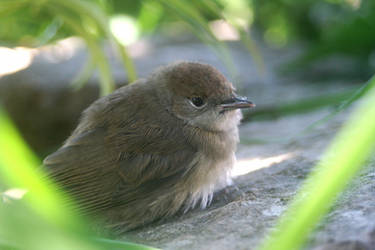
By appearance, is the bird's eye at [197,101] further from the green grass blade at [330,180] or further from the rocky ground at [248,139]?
the green grass blade at [330,180]

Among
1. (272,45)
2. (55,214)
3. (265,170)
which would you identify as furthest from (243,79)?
(55,214)

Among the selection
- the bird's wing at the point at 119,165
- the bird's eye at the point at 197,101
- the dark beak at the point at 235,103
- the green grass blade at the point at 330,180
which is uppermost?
Answer: the bird's eye at the point at 197,101

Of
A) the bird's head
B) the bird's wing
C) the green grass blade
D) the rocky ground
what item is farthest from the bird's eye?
the green grass blade

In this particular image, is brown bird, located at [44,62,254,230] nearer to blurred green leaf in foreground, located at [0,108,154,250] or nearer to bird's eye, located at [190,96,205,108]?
bird's eye, located at [190,96,205,108]

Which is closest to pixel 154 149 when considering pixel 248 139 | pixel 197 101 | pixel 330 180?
pixel 197 101

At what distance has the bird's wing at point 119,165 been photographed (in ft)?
7.92

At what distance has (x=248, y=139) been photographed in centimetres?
362

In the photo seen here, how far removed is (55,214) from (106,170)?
1.38 m

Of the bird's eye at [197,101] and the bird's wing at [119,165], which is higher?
the bird's eye at [197,101]

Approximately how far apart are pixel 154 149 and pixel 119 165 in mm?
192

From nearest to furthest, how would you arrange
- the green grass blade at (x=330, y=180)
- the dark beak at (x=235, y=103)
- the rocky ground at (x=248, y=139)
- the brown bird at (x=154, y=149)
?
the green grass blade at (x=330, y=180)
the rocky ground at (x=248, y=139)
the brown bird at (x=154, y=149)
the dark beak at (x=235, y=103)

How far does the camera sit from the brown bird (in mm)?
2408

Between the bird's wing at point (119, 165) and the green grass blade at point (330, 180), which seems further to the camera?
the bird's wing at point (119, 165)

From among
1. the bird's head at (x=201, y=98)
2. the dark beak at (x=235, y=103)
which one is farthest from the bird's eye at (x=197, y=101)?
the dark beak at (x=235, y=103)
